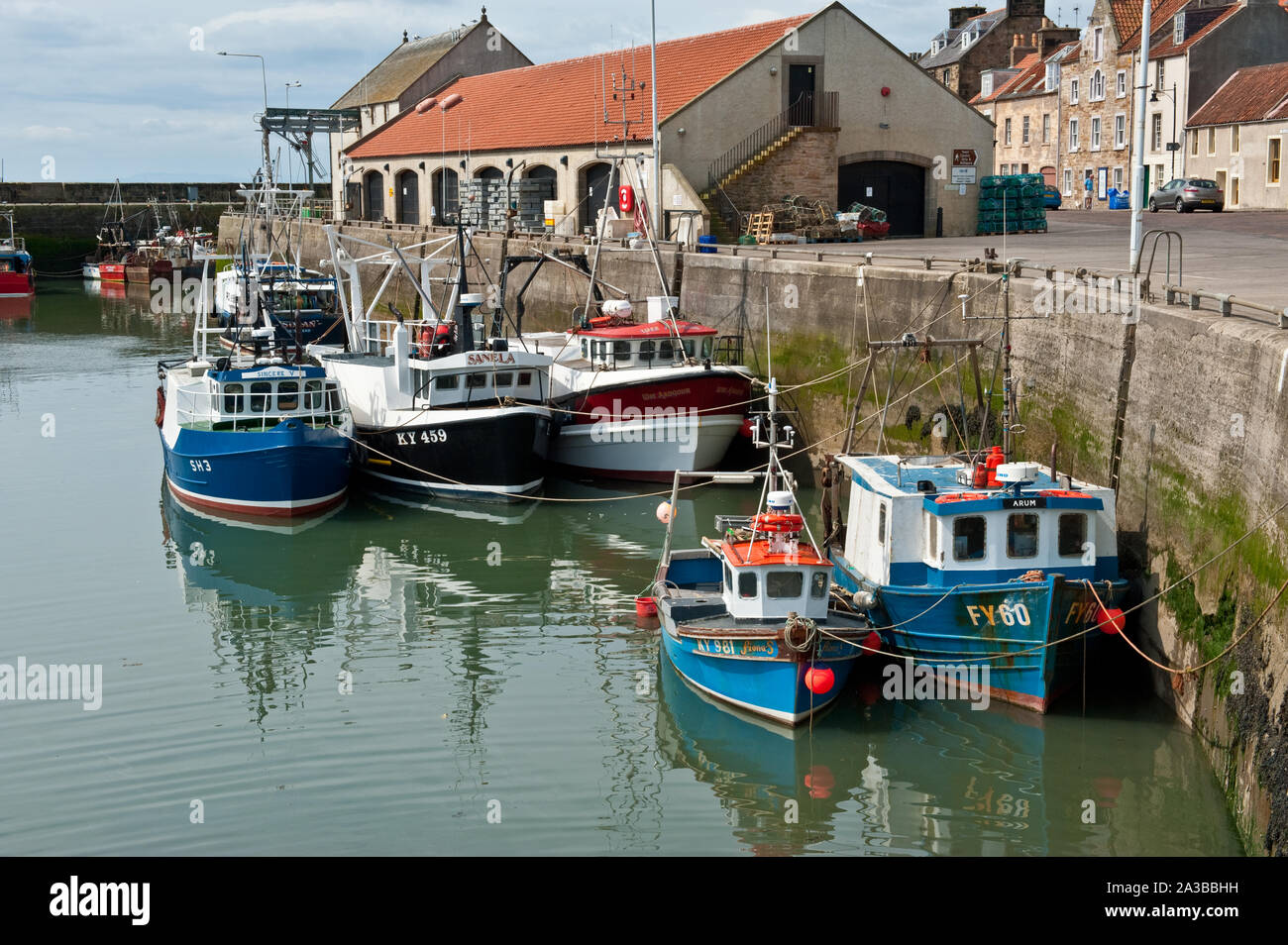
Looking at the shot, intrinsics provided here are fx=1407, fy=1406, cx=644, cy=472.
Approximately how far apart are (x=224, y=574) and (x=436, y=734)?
24.6 feet

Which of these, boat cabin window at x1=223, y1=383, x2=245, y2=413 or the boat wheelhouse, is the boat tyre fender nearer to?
the boat wheelhouse

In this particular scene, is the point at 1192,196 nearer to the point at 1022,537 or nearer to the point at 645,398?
the point at 645,398

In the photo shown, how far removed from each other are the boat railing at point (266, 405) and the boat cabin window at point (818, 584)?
11.7m

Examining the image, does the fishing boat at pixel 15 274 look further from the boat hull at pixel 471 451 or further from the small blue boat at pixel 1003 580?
the small blue boat at pixel 1003 580

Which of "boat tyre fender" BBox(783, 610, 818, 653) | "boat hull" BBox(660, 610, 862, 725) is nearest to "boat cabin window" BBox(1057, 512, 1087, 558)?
"boat hull" BBox(660, 610, 862, 725)

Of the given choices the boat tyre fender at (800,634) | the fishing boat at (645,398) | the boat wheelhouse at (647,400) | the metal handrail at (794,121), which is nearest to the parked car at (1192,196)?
the metal handrail at (794,121)

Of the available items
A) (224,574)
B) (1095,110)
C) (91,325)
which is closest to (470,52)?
(91,325)

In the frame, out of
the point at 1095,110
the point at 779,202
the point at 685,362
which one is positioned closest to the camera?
the point at 685,362

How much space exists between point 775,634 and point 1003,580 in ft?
7.90

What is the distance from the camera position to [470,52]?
60.7m

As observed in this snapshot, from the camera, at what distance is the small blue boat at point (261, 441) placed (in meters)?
22.3

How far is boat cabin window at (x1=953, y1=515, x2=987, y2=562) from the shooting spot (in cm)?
1402

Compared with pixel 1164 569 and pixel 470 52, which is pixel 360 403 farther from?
pixel 470 52

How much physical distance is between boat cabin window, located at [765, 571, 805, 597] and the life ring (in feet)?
1.50
